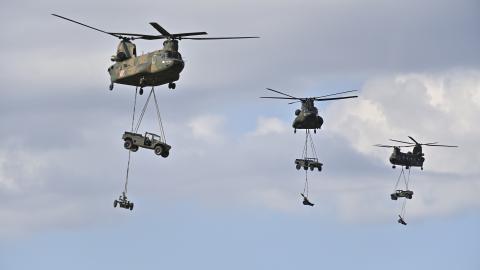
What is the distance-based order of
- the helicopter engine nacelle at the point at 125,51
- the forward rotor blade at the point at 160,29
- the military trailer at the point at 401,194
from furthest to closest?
the military trailer at the point at 401,194 < the helicopter engine nacelle at the point at 125,51 < the forward rotor blade at the point at 160,29

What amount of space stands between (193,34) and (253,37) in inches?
180

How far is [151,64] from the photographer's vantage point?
9550cm

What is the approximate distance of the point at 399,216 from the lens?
153m

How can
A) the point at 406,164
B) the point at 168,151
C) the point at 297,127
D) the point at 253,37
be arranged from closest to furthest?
the point at 253,37
the point at 168,151
the point at 297,127
the point at 406,164

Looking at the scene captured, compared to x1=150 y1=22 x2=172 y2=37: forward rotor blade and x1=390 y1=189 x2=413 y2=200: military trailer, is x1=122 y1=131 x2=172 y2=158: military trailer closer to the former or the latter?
x1=150 y1=22 x2=172 y2=37: forward rotor blade

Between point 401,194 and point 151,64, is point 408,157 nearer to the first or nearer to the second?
point 401,194

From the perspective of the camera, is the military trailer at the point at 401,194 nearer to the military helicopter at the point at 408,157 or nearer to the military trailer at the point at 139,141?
the military helicopter at the point at 408,157

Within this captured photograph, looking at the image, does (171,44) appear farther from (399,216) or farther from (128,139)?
(399,216)

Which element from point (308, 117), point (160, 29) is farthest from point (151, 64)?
point (308, 117)

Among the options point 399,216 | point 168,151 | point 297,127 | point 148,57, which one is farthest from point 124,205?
point 399,216

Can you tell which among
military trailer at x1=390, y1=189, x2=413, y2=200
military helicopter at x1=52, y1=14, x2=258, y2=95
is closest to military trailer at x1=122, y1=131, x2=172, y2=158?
military helicopter at x1=52, y1=14, x2=258, y2=95

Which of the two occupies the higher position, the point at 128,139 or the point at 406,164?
the point at 406,164

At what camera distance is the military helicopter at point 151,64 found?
94.1m

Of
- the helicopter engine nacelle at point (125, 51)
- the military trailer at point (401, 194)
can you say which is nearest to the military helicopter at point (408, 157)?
the military trailer at point (401, 194)
